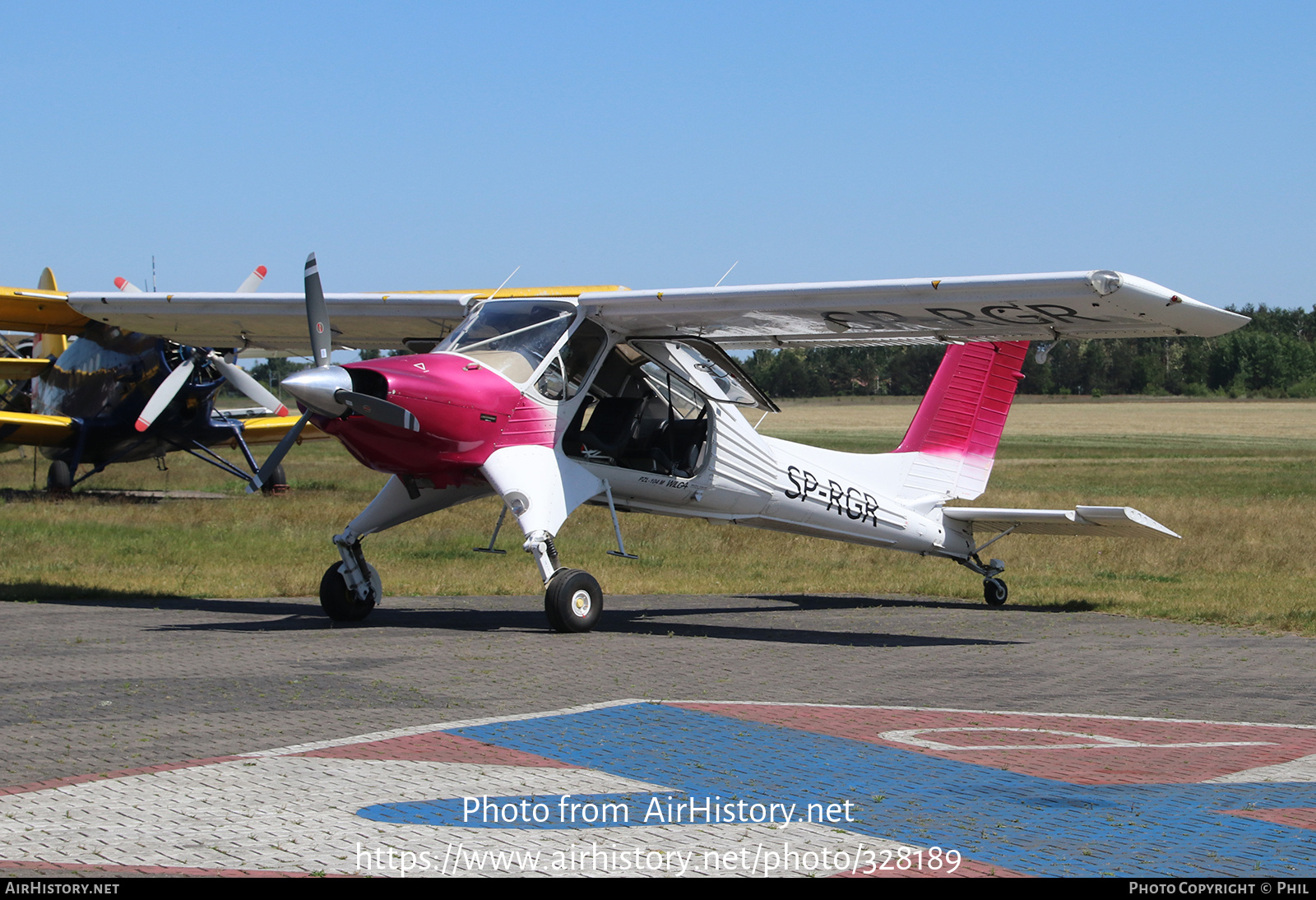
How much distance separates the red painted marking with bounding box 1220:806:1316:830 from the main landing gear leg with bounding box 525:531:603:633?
6.90 metres

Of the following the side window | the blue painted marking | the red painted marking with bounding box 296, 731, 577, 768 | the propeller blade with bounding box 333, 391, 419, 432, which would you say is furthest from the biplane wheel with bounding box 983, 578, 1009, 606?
the red painted marking with bounding box 296, 731, 577, 768

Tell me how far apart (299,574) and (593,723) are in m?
10.1

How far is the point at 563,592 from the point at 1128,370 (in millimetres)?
116154

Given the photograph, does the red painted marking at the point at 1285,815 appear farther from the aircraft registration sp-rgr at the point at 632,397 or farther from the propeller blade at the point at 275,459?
the propeller blade at the point at 275,459

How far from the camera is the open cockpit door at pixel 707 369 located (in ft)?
44.7

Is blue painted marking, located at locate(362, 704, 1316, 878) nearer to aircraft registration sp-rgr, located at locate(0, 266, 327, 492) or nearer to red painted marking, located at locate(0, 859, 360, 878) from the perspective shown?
red painted marking, located at locate(0, 859, 360, 878)

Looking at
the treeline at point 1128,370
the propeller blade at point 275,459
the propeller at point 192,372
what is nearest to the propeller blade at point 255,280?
the propeller at point 192,372

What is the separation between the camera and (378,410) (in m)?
11.1

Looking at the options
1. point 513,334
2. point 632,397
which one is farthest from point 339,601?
point 632,397

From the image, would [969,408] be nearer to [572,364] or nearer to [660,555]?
[660,555]

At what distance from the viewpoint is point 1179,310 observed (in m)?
10.8
